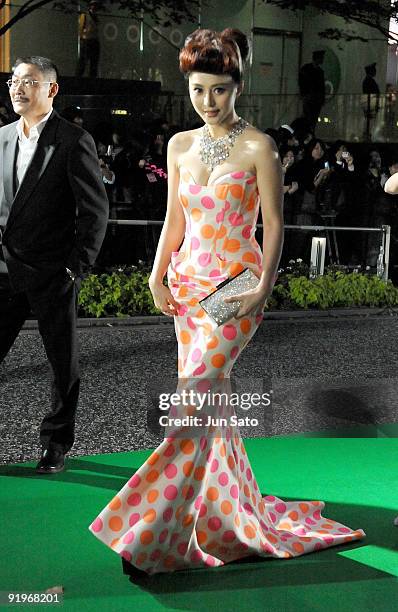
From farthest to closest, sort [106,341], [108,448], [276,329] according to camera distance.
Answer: [276,329]
[106,341]
[108,448]

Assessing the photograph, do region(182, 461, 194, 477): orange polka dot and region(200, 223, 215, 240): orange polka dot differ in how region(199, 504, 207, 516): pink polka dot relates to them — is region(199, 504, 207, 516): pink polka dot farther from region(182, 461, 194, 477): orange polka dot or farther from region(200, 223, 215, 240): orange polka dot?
region(200, 223, 215, 240): orange polka dot

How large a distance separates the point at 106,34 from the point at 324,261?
6393 millimetres

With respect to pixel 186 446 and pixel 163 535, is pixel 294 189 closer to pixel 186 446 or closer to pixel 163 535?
pixel 186 446

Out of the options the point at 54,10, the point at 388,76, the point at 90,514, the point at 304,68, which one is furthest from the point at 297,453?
the point at 388,76

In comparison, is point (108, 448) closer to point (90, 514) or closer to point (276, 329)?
point (90, 514)

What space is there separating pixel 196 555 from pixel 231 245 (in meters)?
1.16

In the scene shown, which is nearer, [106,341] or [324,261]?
[106,341]

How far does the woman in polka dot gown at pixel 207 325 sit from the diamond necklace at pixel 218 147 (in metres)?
0.02

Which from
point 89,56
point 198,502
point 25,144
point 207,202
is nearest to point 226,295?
point 207,202

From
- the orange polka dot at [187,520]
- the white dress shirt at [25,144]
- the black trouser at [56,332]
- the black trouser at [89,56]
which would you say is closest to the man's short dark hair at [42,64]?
the white dress shirt at [25,144]

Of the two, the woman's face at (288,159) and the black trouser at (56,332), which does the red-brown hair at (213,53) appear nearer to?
the black trouser at (56,332)

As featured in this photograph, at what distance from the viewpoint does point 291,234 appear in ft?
44.9

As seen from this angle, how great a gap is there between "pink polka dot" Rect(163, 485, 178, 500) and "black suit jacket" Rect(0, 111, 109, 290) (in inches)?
61.5

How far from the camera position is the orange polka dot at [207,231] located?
4.08 meters
